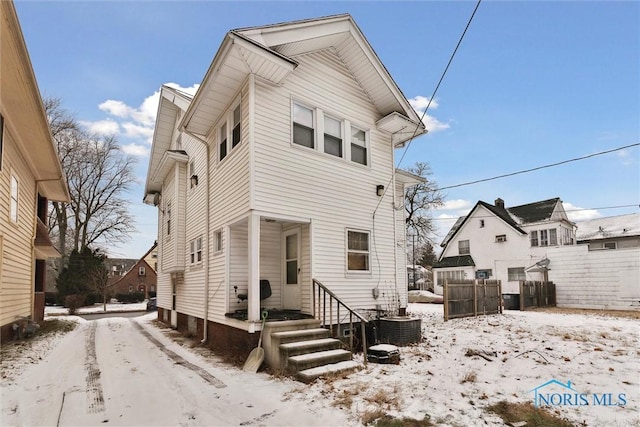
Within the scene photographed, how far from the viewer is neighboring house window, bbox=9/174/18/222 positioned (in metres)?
9.61

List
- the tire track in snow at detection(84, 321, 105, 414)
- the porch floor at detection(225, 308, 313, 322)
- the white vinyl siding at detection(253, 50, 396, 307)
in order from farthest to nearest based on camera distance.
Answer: the white vinyl siding at detection(253, 50, 396, 307) < the porch floor at detection(225, 308, 313, 322) < the tire track in snow at detection(84, 321, 105, 414)

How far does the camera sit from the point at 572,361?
22.4 feet

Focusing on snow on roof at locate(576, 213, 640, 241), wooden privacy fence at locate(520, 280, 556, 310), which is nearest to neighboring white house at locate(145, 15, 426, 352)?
wooden privacy fence at locate(520, 280, 556, 310)

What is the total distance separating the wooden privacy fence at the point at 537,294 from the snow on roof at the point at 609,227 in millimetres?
13755

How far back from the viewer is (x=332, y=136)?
9.56 meters

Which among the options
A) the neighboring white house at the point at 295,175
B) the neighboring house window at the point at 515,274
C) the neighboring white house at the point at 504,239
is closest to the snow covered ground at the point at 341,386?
the neighboring white house at the point at 295,175

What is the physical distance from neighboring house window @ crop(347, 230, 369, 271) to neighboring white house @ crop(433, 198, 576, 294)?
56.0ft

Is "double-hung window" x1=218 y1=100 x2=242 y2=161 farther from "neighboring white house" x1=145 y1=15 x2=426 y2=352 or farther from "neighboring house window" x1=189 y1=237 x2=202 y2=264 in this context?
"neighboring house window" x1=189 y1=237 x2=202 y2=264

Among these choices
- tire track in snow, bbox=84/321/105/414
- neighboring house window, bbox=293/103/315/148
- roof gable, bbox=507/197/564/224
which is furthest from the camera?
roof gable, bbox=507/197/564/224

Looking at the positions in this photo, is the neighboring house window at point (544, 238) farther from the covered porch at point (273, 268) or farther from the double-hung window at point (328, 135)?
the covered porch at point (273, 268)

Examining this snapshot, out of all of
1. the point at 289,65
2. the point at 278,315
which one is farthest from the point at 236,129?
the point at 278,315

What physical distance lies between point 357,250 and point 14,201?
8986 millimetres

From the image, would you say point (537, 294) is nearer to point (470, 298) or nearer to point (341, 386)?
point (470, 298)

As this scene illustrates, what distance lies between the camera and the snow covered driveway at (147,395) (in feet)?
15.1
